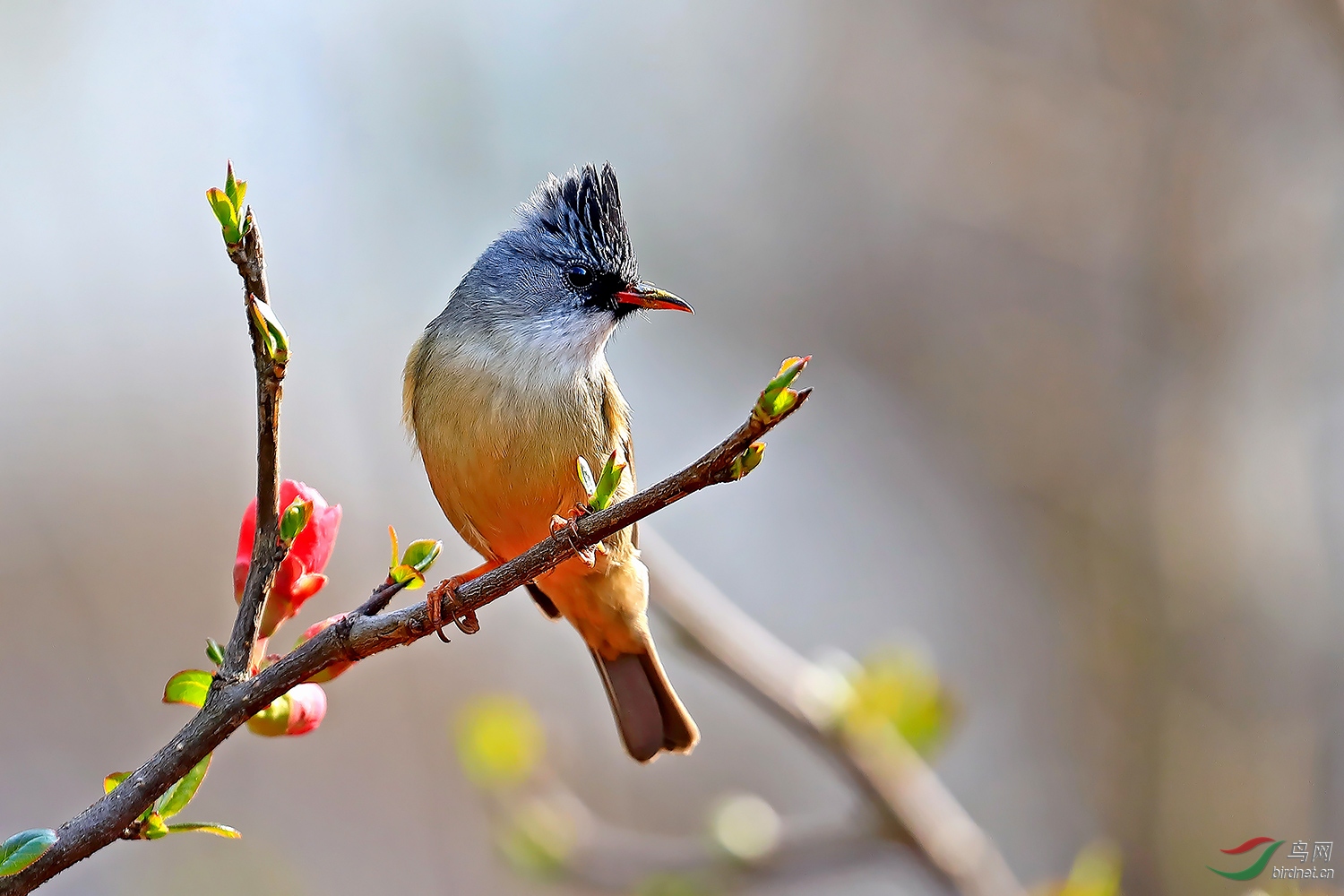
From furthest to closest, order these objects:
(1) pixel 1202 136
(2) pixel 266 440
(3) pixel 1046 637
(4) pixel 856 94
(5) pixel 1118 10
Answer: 1. (4) pixel 856 94
2. (3) pixel 1046 637
3. (5) pixel 1118 10
4. (1) pixel 1202 136
5. (2) pixel 266 440

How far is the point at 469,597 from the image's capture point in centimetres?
186

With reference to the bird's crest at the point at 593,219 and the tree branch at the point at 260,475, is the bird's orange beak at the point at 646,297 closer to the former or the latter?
the bird's crest at the point at 593,219

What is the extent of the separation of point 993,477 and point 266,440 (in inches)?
314

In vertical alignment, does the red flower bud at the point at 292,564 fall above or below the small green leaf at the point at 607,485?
below

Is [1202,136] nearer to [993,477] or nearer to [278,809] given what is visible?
[993,477]

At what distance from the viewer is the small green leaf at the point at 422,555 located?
1.85 metres

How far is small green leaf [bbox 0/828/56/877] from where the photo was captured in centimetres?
150

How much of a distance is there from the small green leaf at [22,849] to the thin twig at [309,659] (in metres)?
0.01

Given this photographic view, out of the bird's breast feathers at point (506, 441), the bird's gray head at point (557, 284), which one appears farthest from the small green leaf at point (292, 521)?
the bird's gray head at point (557, 284)

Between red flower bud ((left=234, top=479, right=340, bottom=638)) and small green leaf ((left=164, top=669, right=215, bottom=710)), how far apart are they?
127 millimetres

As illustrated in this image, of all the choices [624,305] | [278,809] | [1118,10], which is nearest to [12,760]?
[278,809]

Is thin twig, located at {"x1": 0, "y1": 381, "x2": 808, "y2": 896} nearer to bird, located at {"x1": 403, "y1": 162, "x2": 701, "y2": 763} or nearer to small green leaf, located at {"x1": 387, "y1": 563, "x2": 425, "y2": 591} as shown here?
small green leaf, located at {"x1": 387, "y1": 563, "x2": 425, "y2": 591}

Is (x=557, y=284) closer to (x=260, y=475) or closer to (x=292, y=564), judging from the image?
(x=292, y=564)

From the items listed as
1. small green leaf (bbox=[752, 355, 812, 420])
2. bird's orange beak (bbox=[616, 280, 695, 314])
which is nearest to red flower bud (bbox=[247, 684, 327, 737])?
small green leaf (bbox=[752, 355, 812, 420])
